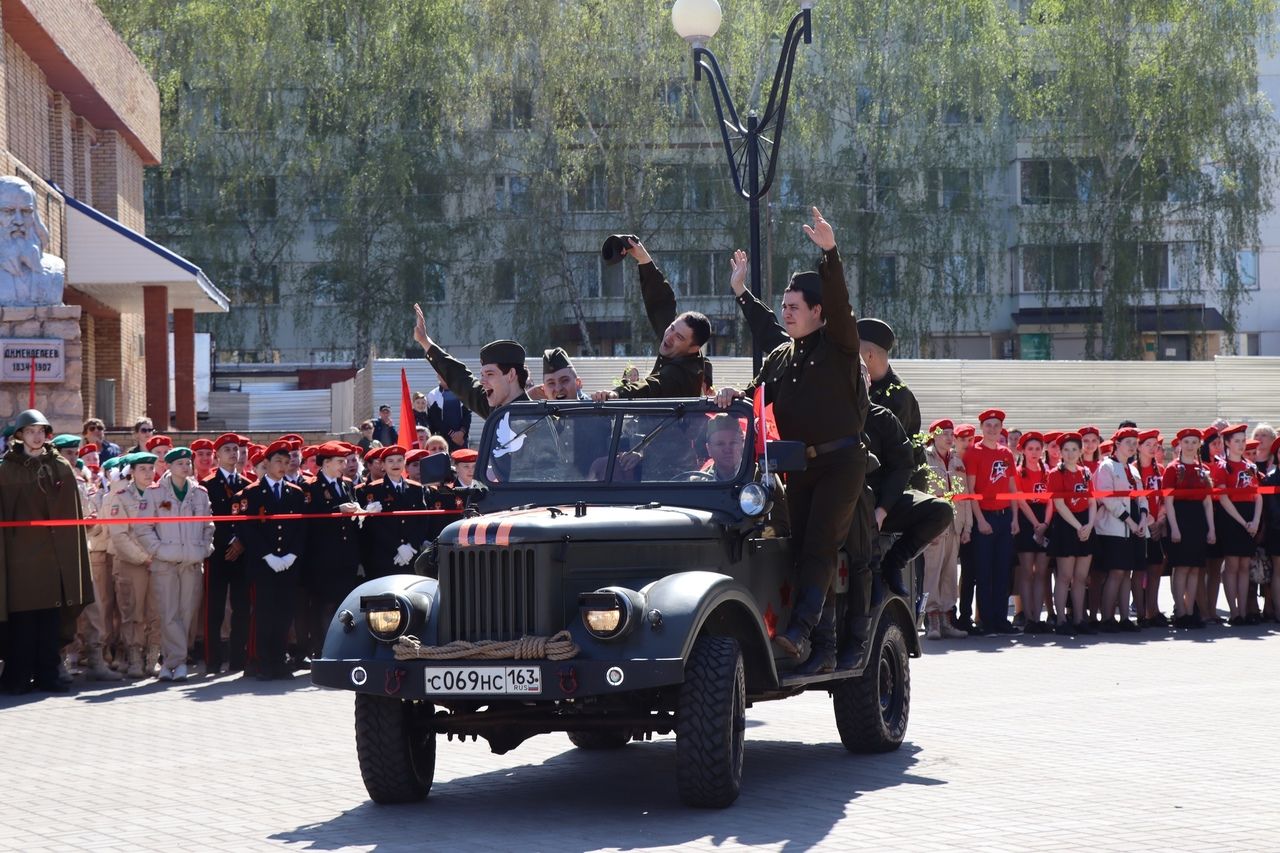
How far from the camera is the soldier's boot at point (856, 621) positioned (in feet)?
31.8

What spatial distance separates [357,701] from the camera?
835 cm

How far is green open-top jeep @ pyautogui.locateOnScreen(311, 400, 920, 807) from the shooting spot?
7.96m

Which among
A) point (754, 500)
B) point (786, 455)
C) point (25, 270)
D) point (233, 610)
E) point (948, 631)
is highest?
point (25, 270)

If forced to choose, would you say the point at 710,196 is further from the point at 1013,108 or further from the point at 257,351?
the point at 257,351

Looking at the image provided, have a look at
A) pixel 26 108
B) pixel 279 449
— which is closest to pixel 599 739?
pixel 279 449

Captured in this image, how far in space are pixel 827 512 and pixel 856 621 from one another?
76 centimetres

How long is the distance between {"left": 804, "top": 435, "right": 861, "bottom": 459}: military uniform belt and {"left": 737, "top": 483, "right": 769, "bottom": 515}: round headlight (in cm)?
66

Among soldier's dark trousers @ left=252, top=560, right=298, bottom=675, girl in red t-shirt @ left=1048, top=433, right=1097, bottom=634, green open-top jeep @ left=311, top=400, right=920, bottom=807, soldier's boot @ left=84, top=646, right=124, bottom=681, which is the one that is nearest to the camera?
green open-top jeep @ left=311, top=400, right=920, bottom=807

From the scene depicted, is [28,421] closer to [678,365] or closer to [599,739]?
[599,739]

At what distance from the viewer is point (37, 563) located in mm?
14180

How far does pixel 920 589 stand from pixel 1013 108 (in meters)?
37.0

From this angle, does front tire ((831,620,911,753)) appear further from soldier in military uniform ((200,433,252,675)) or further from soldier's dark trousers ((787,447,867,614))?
soldier in military uniform ((200,433,252,675))

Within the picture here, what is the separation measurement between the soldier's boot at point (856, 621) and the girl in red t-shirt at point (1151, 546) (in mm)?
9313

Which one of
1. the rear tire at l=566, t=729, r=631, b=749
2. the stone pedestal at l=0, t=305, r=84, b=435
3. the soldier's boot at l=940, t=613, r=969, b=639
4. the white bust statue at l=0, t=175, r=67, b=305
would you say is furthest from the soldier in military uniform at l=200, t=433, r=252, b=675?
the white bust statue at l=0, t=175, r=67, b=305
